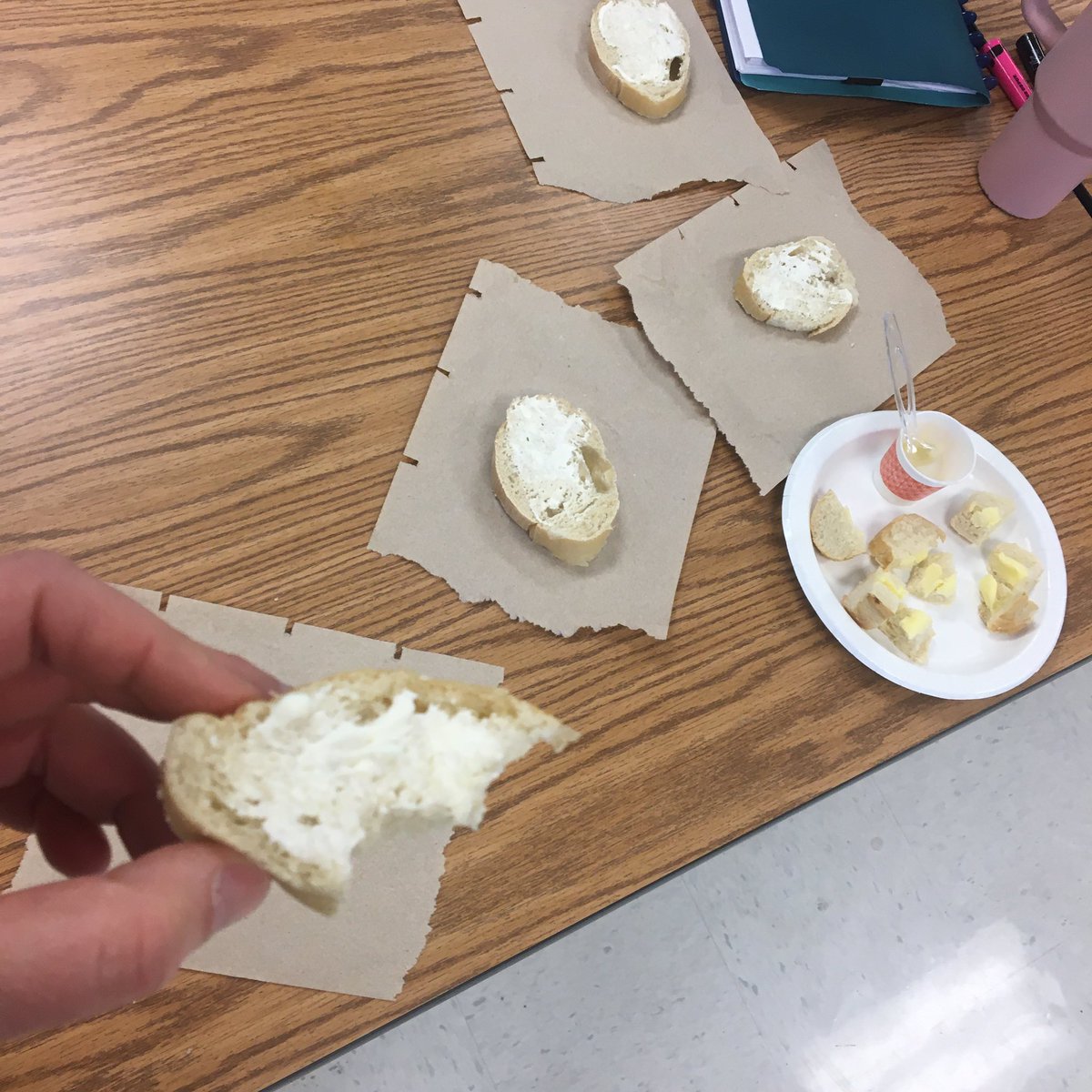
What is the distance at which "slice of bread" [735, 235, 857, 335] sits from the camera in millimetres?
932

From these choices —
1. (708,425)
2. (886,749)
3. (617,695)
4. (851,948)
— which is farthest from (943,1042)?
(708,425)

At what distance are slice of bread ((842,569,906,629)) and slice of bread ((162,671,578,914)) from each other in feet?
1.47

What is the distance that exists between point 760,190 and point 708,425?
34 centimetres

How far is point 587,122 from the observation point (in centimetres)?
100

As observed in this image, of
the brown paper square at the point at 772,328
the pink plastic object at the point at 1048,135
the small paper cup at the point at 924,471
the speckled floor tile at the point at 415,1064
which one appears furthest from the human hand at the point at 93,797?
the pink plastic object at the point at 1048,135

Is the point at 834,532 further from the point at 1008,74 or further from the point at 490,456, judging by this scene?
the point at 1008,74

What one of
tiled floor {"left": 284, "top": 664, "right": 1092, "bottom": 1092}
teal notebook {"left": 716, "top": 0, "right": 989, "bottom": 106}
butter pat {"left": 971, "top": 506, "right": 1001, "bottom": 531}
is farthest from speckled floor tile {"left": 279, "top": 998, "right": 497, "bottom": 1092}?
teal notebook {"left": 716, "top": 0, "right": 989, "bottom": 106}

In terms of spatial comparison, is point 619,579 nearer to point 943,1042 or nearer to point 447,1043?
point 447,1043

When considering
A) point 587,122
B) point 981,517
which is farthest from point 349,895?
point 587,122

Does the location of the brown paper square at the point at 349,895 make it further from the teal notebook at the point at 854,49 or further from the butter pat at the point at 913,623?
the teal notebook at the point at 854,49

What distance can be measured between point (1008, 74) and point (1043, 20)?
8cm

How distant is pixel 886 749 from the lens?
0.82 metres

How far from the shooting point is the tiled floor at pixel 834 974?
1.01 metres

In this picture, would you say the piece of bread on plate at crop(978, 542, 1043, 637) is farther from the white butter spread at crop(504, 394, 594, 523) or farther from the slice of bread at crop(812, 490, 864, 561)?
the white butter spread at crop(504, 394, 594, 523)
